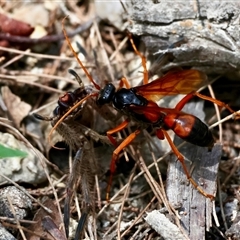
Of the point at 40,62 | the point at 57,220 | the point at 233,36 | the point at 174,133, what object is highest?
the point at 233,36

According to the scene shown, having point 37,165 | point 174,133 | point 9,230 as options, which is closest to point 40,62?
point 37,165

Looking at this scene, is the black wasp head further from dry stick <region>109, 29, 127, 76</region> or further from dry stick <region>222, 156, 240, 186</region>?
dry stick <region>222, 156, 240, 186</region>

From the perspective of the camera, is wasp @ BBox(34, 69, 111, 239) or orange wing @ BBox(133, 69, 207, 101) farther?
orange wing @ BBox(133, 69, 207, 101)

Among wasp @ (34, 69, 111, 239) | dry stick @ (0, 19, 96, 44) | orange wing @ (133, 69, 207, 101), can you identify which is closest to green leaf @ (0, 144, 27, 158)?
wasp @ (34, 69, 111, 239)

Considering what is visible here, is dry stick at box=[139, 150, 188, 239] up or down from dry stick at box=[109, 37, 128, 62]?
down

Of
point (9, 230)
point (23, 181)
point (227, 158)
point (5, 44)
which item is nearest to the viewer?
point (9, 230)

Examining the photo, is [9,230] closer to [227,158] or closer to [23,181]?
[23,181]
